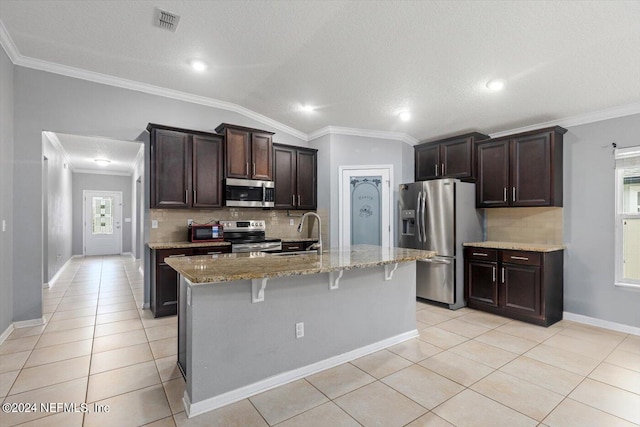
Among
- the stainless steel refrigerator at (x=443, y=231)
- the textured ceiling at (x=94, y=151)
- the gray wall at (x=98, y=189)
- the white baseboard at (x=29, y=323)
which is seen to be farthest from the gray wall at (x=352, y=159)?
the gray wall at (x=98, y=189)

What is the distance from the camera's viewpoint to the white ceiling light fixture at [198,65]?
337 centimetres

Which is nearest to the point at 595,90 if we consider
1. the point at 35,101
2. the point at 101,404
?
the point at 101,404

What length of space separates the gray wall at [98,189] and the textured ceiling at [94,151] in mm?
343

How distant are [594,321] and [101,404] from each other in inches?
197

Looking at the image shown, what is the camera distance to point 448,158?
490cm

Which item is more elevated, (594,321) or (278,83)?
(278,83)

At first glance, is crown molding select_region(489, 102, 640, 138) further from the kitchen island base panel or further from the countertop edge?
the kitchen island base panel

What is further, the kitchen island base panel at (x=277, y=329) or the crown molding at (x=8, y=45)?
the crown molding at (x=8, y=45)

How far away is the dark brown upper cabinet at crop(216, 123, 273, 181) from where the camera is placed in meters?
4.47

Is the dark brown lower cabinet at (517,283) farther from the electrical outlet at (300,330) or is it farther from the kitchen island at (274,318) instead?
the electrical outlet at (300,330)

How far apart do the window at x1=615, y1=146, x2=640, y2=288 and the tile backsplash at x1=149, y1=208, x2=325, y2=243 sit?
12.5 ft

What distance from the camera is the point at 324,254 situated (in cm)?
286

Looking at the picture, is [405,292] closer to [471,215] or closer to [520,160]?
[471,215]

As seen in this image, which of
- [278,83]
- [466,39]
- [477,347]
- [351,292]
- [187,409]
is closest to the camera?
[187,409]
